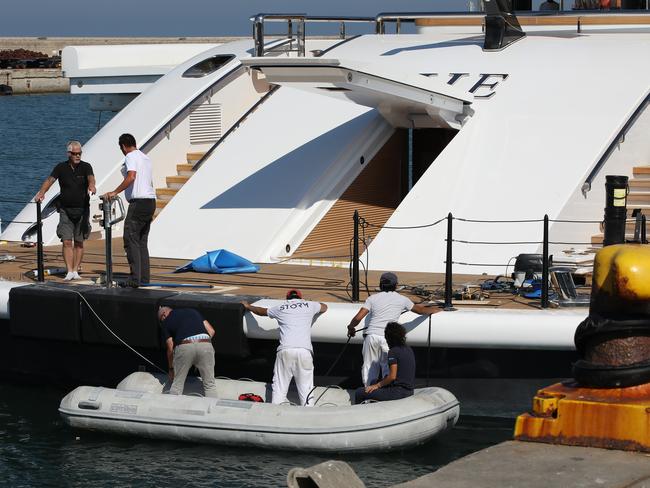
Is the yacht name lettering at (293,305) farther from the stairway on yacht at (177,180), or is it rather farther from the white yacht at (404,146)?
the stairway on yacht at (177,180)

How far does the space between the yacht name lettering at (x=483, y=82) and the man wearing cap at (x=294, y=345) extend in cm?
414

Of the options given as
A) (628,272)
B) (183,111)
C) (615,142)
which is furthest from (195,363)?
(183,111)

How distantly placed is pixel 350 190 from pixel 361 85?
1.84 metres

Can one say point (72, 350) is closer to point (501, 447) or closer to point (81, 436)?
point (81, 436)

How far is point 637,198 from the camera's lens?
1403cm

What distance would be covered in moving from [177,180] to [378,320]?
5.46m

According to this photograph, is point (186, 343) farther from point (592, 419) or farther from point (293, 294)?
point (592, 419)

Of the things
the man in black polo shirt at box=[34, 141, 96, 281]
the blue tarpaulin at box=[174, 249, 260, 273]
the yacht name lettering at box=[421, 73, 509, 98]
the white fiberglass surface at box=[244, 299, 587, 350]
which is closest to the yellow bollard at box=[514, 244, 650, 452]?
the white fiberglass surface at box=[244, 299, 587, 350]

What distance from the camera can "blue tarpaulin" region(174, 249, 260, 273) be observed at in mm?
13547

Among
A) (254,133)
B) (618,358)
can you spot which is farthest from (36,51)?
(618,358)

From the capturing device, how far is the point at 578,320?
11.3m

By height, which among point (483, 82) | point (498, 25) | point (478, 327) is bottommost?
point (478, 327)

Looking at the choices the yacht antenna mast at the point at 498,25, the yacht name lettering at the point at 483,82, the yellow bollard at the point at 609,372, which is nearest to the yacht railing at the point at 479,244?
the yacht name lettering at the point at 483,82

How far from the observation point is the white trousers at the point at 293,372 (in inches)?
450
